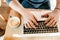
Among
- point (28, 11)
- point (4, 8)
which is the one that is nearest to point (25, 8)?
point (28, 11)

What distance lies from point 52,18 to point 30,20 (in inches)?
6.0

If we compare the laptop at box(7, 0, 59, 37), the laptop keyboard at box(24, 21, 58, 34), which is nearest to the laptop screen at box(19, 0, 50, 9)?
the laptop at box(7, 0, 59, 37)

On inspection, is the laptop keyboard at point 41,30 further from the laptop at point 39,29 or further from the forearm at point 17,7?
the forearm at point 17,7

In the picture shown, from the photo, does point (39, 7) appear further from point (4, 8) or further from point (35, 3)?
point (4, 8)

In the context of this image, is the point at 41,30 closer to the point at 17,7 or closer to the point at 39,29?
the point at 39,29

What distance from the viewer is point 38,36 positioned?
797 mm

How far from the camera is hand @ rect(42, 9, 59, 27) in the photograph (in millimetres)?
841

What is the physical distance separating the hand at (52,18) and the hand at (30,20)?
8cm

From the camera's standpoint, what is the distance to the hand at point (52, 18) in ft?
2.76

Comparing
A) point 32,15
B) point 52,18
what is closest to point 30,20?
point 32,15

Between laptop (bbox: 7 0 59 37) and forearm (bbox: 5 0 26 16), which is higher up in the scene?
forearm (bbox: 5 0 26 16)

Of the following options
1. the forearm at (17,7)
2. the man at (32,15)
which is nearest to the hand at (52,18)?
the man at (32,15)

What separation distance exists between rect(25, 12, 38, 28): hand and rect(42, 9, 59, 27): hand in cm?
8

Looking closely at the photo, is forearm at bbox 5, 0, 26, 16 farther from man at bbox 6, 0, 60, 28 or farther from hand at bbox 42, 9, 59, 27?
hand at bbox 42, 9, 59, 27
